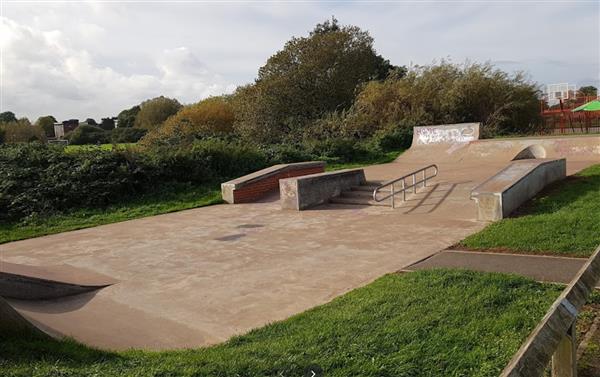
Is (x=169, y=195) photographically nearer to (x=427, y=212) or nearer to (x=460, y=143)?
(x=427, y=212)

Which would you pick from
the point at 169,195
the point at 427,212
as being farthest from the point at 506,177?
the point at 169,195

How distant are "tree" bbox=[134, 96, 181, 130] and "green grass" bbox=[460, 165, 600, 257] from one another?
168 feet

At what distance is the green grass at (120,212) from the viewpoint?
11.8 meters

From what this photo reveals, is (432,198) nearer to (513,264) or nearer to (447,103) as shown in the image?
(513,264)

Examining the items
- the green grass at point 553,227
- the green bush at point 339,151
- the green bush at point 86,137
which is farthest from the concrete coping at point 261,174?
the green bush at point 86,137

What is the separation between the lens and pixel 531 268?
20.6ft

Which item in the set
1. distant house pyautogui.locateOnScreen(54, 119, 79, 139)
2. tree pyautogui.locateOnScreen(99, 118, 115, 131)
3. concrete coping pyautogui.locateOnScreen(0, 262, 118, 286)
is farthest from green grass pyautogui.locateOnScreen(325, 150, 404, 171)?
tree pyautogui.locateOnScreen(99, 118, 115, 131)

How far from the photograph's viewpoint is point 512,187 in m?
9.82

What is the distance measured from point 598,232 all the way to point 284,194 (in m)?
7.46

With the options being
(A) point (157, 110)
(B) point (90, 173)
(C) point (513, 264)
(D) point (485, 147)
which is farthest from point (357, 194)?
(A) point (157, 110)

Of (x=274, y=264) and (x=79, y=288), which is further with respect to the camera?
(x=274, y=264)

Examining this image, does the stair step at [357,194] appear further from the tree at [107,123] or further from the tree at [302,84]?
the tree at [107,123]

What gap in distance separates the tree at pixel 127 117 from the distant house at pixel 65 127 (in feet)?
21.4

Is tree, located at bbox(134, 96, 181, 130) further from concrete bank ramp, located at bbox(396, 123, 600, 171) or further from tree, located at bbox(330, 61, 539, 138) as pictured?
concrete bank ramp, located at bbox(396, 123, 600, 171)
